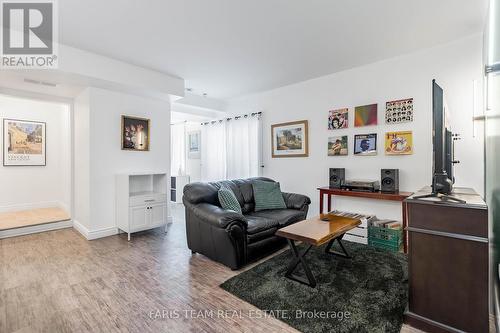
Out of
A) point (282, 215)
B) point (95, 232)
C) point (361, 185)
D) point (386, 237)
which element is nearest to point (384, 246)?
point (386, 237)

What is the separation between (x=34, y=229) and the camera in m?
3.84

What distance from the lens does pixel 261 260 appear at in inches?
110

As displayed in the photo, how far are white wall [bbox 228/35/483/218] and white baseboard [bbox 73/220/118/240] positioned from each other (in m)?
2.94

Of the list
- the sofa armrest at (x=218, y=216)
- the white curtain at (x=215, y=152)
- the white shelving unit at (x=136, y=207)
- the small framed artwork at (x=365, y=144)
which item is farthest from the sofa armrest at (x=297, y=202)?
the white curtain at (x=215, y=152)

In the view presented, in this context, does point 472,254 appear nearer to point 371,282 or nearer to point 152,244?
point 371,282

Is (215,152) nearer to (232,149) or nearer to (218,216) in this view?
(232,149)

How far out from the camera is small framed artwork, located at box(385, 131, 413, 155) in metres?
3.27

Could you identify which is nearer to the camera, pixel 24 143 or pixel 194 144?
pixel 24 143

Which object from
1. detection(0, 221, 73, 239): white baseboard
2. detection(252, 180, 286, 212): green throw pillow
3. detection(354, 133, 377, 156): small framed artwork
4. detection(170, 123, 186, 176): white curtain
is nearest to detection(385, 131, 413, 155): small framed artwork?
detection(354, 133, 377, 156): small framed artwork

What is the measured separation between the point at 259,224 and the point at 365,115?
7.77 ft

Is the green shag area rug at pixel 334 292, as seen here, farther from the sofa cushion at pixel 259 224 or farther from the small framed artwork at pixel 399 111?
the small framed artwork at pixel 399 111

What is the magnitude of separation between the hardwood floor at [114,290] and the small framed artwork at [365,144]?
2500 millimetres

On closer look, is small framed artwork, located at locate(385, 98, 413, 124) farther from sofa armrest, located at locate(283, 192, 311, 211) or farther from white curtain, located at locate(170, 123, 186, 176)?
white curtain, located at locate(170, 123, 186, 176)

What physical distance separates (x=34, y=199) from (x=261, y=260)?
537 cm
